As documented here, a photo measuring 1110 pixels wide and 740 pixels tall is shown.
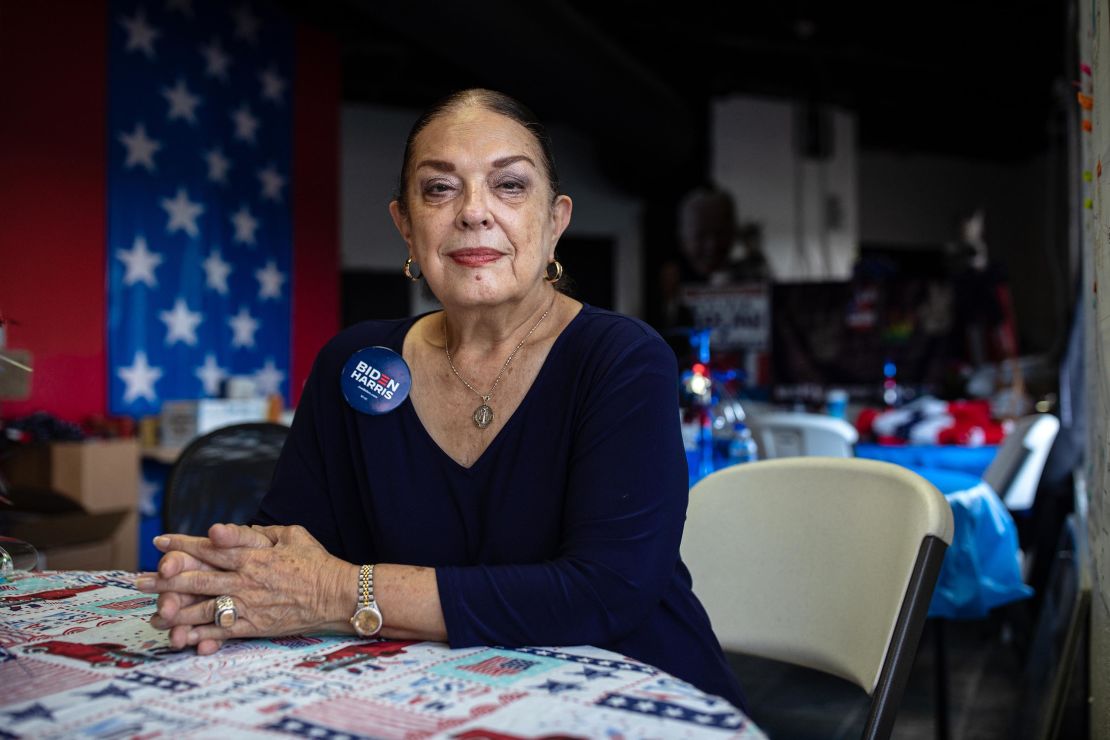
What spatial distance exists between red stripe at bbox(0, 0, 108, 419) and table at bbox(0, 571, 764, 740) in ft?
13.9

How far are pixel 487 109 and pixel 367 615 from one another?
2.49 feet

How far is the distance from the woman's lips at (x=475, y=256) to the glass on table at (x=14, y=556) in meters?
0.80

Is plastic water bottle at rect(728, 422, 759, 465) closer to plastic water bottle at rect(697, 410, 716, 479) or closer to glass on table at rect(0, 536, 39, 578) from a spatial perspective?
plastic water bottle at rect(697, 410, 716, 479)

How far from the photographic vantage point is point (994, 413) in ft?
17.9

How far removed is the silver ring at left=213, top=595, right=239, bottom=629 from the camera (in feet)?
3.87

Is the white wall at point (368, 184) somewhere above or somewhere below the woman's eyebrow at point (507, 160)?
above

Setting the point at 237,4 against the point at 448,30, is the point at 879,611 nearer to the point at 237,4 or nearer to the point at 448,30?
the point at 448,30

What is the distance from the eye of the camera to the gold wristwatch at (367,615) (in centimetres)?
121

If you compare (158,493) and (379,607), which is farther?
(158,493)

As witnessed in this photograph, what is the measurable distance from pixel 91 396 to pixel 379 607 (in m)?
4.69

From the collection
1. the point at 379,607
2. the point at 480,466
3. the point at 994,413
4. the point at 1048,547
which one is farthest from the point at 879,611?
the point at 994,413

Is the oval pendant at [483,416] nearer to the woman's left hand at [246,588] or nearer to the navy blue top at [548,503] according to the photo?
the navy blue top at [548,503]

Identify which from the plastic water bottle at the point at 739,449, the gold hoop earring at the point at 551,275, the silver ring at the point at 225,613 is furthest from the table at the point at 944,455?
the silver ring at the point at 225,613

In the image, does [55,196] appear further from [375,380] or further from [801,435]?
[375,380]
